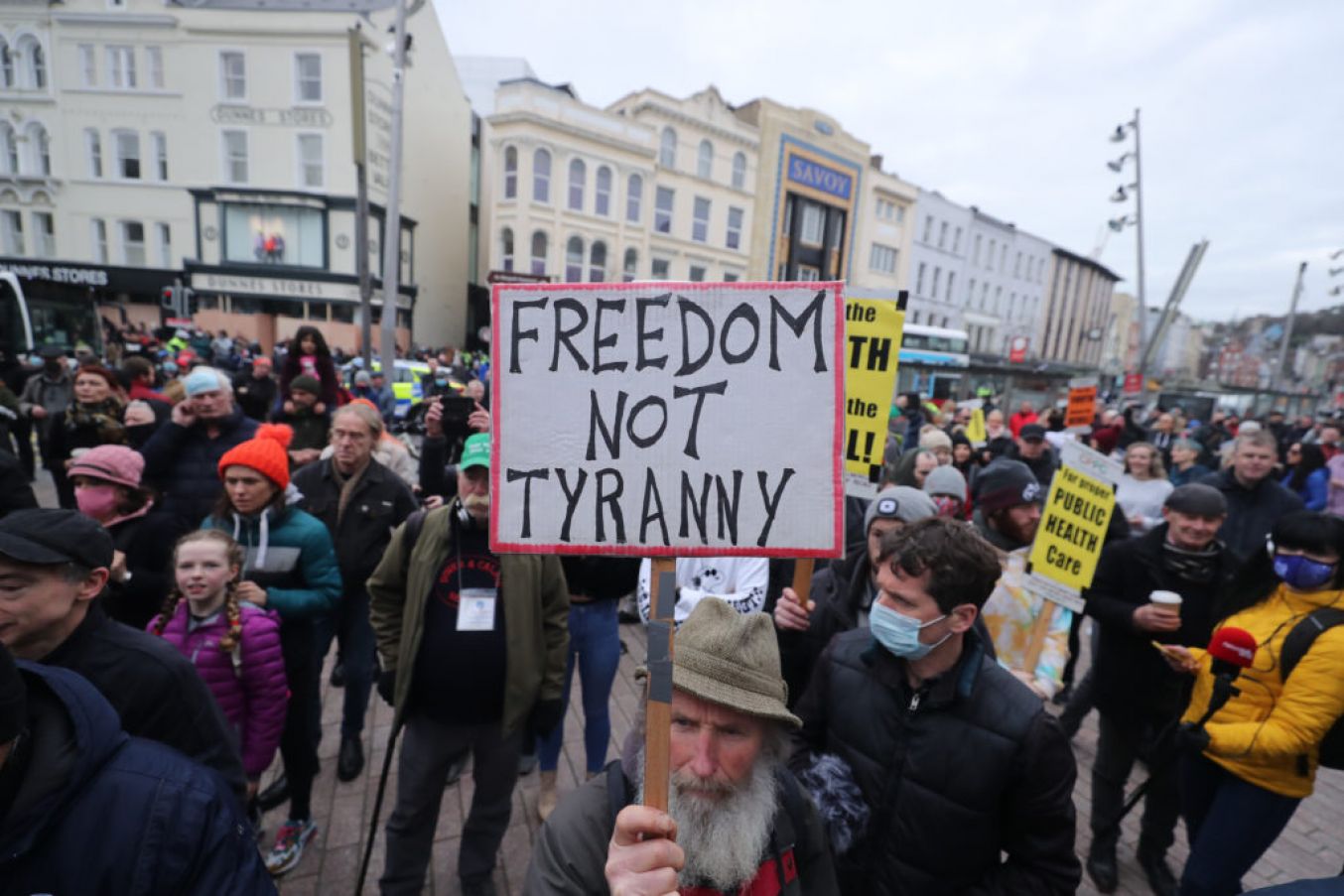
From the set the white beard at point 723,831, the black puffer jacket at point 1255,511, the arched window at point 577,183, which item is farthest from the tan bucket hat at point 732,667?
the arched window at point 577,183

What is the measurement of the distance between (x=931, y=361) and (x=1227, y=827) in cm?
2731

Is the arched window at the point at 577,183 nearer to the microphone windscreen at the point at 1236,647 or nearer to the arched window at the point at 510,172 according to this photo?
the arched window at the point at 510,172

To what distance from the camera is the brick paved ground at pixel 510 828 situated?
3049 mm

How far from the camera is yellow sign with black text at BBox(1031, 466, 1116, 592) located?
10.4 ft

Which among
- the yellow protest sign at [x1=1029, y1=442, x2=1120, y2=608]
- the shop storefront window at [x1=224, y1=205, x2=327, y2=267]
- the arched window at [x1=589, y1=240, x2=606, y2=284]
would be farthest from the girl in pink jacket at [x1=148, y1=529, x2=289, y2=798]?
the shop storefront window at [x1=224, y1=205, x2=327, y2=267]

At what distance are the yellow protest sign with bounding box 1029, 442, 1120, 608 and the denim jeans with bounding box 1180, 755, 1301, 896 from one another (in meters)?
0.86

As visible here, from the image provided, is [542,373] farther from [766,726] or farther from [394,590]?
[394,590]

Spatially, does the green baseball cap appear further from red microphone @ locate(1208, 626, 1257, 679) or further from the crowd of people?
red microphone @ locate(1208, 626, 1257, 679)

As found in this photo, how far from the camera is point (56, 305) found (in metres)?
17.0

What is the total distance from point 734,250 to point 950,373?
499 inches

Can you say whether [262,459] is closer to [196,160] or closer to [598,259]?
[598,259]

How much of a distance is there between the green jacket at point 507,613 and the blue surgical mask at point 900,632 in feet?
4.95

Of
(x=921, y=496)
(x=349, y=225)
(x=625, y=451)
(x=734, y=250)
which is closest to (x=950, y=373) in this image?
(x=734, y=250)

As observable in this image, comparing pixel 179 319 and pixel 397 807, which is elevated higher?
pixel 179 319
